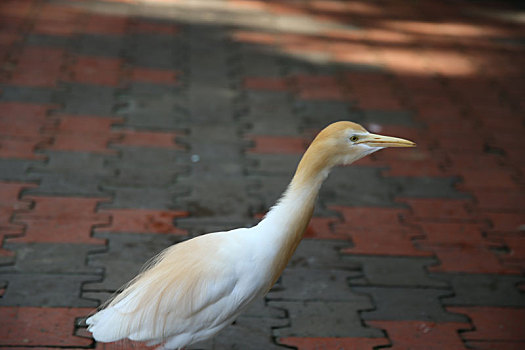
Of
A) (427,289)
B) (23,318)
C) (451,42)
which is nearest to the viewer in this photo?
(23,318)

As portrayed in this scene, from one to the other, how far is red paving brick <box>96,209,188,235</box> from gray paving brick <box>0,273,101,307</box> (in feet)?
1.51

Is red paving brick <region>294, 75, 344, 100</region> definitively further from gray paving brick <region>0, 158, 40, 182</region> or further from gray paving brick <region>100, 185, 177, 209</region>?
gray paving brick <region>0, 158, 40, 182</region>

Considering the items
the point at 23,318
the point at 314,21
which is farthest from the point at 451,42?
the point at 23,318

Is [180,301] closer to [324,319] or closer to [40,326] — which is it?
[40,326]

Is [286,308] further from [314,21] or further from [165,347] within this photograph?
[314,21]

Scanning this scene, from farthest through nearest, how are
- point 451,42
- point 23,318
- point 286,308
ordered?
point 451,42 → point 286,308 → point 23,318

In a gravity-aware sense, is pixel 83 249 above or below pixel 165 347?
below

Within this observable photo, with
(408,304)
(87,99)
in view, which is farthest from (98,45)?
(408,304)

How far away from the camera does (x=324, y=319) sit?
3.28 metres

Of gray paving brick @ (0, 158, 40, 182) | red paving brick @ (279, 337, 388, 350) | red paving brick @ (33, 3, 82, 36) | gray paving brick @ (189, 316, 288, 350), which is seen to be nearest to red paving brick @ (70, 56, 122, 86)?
red paving brick @ (33, 3, 82, 36)

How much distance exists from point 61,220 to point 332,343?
1.61 meters

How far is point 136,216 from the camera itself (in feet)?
12.9

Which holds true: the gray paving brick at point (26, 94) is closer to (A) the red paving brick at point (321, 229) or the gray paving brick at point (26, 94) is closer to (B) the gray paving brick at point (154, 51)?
(B) the gray paving brick at point (154, 51)

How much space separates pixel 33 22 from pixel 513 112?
415 centimetres
